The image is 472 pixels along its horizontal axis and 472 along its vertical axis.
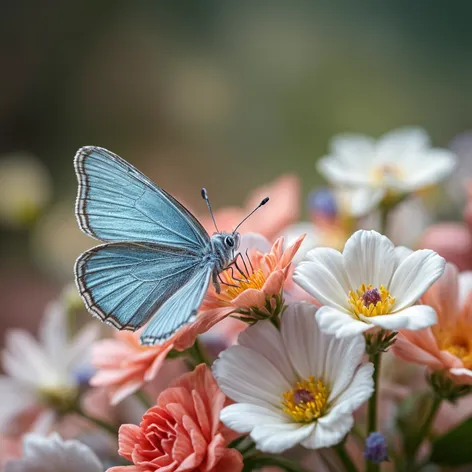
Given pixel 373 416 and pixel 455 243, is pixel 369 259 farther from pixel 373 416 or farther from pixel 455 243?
pixel 455 243

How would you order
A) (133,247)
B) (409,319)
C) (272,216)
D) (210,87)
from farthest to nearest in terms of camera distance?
(210,87), (272,216), (133,247), (409,319)

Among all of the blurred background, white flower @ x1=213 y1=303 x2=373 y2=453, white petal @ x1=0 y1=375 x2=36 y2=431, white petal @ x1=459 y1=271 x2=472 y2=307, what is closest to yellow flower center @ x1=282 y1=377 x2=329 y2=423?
white flower @ x1=213 y1=303 x2=373 y2=453

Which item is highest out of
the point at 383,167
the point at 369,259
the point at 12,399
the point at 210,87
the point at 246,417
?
the point at 210,87

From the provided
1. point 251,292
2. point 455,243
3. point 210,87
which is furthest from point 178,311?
point 210,87

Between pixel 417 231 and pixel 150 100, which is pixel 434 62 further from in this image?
pixel 417 231

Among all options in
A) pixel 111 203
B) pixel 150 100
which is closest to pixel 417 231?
pixel 111 203
